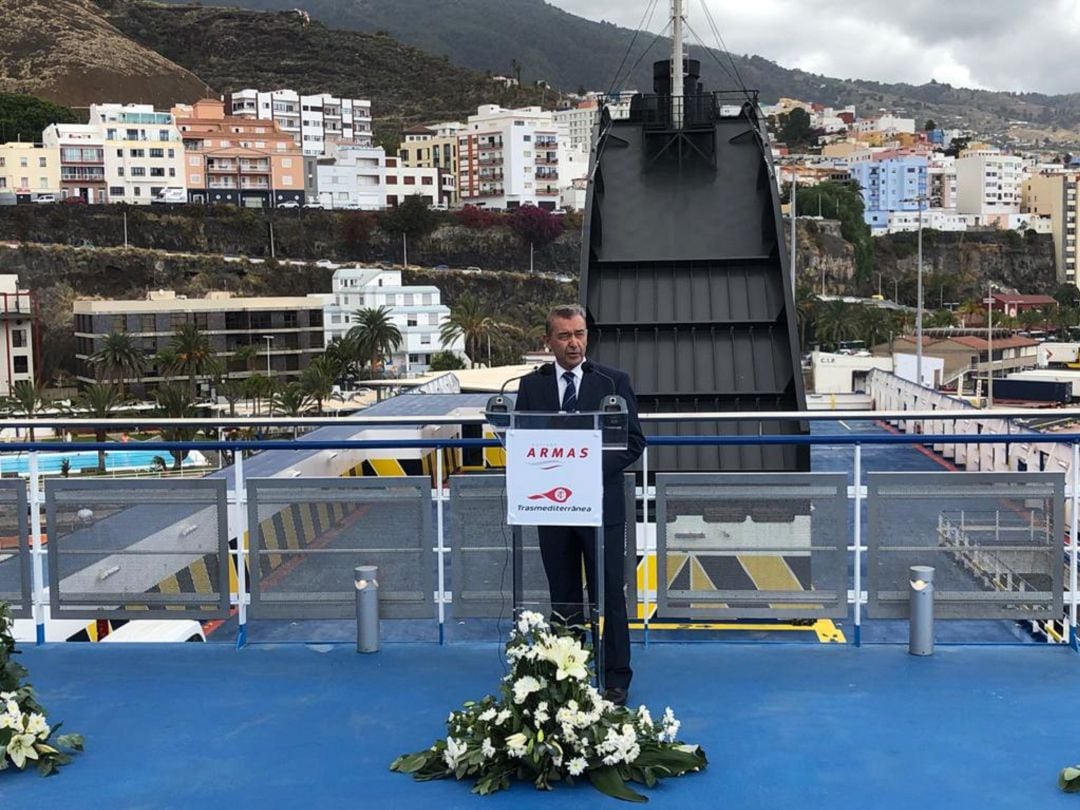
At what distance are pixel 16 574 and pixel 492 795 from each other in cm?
322

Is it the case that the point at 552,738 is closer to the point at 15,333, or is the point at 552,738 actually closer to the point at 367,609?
the point at 367,609

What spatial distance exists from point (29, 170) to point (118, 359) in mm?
53455

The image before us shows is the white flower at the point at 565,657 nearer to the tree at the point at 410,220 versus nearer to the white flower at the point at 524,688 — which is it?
the white flower at the point at 524,688

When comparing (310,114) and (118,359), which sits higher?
(310,114)

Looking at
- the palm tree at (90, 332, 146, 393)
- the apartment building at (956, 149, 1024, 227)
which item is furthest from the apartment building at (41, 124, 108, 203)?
the apartment building at (956, 149, 1024, 227)

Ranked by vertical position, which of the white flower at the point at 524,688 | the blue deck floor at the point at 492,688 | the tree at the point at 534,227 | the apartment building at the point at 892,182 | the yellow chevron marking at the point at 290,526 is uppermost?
the apartment building at the point at 892,182

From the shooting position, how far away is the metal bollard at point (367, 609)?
5.81 m

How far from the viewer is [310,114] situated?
547 ft

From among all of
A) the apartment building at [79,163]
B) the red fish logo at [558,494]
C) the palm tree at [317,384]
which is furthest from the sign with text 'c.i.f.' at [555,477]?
the apartment building at [79,163]

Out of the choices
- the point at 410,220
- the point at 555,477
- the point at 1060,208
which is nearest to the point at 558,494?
the point at 555,477

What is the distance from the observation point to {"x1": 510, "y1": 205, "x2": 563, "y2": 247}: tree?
115688 mm

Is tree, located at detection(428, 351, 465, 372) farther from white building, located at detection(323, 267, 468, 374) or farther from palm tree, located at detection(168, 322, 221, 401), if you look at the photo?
palm tree, located at detection(168, 322, 221, 401)

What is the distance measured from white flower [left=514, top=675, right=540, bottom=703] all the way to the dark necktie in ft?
3.83

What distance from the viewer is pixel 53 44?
172 metres
